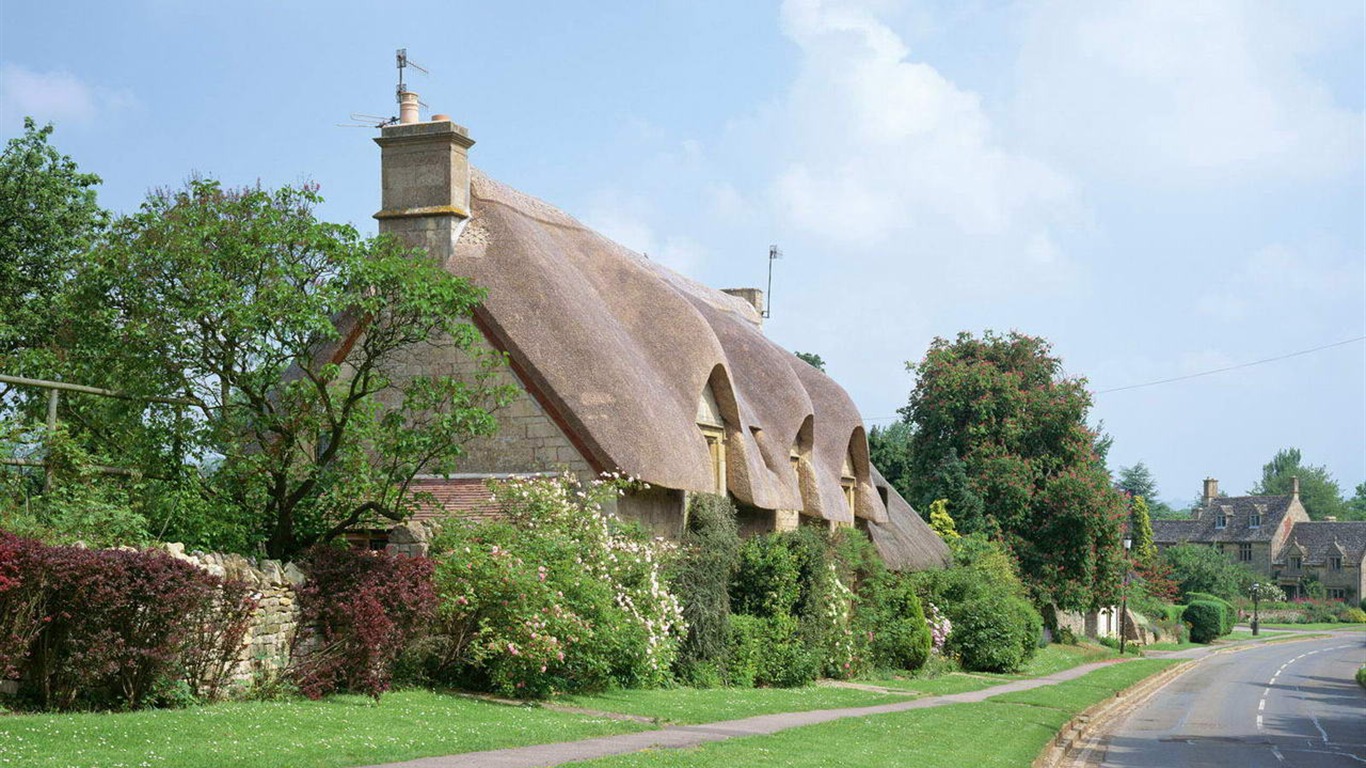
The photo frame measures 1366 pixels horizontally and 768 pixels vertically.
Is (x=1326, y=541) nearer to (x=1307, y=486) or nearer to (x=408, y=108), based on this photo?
(x=1307, y=486)

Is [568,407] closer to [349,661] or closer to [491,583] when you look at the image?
[491,583]

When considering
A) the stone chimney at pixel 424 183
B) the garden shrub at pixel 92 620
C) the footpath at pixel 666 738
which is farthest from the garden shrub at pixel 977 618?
the garden shrub at pixel 92 620

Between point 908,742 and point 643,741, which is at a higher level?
point 643,741

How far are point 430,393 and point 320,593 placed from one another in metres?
2.72

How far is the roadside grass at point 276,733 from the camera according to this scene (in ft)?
34.2

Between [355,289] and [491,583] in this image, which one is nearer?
[355,289]

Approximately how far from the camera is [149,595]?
12.5 m

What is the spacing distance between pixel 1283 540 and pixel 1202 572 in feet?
102

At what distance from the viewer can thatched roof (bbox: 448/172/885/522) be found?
2197 centimetres

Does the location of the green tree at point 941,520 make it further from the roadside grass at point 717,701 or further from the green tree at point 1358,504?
the green tree at point 1358,504

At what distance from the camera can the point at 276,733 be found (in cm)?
1208

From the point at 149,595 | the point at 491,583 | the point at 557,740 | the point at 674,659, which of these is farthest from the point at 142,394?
the point at 674,659

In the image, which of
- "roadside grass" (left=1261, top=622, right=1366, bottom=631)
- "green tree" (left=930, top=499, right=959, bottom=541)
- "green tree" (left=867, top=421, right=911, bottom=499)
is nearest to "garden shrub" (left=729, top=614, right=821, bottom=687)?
"green tree" (left=930, top=499, right=959, bottom=541)

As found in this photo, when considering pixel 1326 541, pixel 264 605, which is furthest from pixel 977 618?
pixel 1326 541
